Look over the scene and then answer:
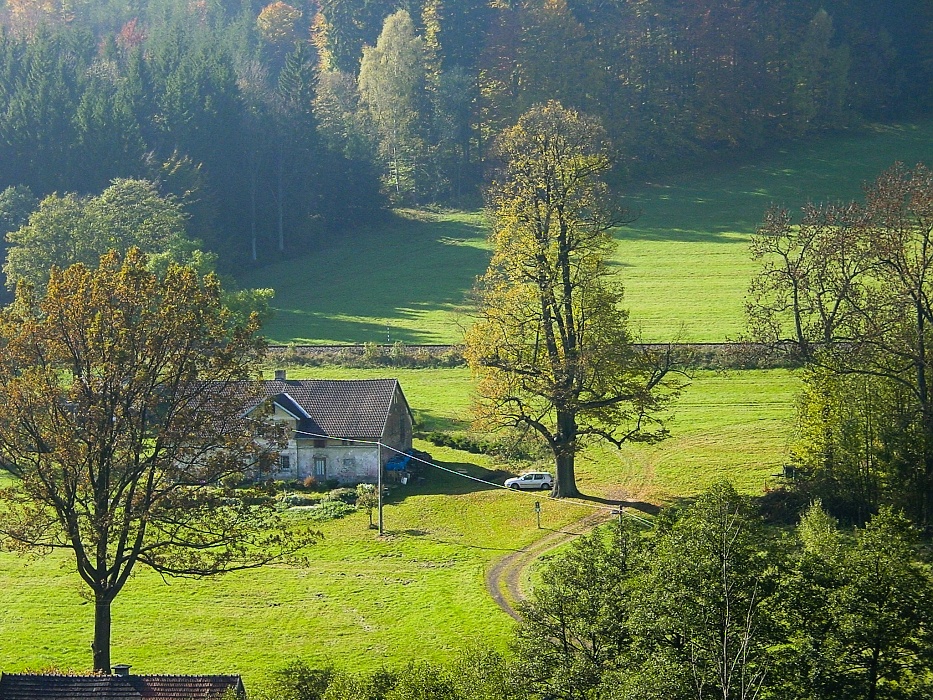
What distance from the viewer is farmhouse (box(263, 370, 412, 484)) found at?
50500 mm

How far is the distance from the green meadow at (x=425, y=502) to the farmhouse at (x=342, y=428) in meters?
2.71

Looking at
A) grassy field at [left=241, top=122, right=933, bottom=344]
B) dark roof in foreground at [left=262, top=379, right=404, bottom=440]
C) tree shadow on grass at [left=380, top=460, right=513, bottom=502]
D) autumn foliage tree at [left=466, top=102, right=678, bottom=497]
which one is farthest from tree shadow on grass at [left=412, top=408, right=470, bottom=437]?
grassy field at [left=241, top=122, right=933, bottom=344]

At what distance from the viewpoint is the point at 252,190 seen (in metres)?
98.8

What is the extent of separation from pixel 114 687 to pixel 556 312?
2401 cm

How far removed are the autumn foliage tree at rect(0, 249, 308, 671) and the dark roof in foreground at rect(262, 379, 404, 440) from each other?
21.2 meters

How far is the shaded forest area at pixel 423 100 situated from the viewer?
316 feet

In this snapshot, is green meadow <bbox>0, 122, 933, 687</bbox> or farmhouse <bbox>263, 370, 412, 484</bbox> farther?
farmhouse <bbox>263, 370, 412, 484</bbox>

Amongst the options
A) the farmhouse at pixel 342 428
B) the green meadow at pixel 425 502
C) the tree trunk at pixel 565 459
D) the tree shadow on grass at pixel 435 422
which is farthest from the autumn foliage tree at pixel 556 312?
the tree shadow on grass at pixel 435 422

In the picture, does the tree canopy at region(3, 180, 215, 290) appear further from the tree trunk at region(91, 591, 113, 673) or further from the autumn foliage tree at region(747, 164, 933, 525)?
the autumn foliage tree at region(747, 164, 933, 525)

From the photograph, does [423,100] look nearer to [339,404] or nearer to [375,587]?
[339,404]

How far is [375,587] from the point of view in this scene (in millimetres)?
36406

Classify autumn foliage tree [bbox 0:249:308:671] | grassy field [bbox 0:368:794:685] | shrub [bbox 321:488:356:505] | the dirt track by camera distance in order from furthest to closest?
1. shrub [bbox 321:488:356:505]
2. the dirt track
3. grassy field [bbox 0:368:794:685]
4. autumn foliage tree [bbox 0:249:308:671]

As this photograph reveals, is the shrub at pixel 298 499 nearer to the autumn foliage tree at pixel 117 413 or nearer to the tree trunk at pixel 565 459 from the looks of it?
the tree trunk at pixel 565 459

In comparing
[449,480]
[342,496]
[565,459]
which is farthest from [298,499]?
[565,459]
